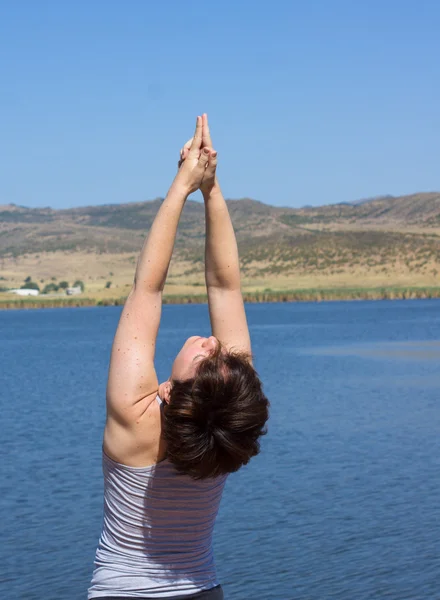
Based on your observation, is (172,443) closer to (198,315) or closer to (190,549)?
(190,549)

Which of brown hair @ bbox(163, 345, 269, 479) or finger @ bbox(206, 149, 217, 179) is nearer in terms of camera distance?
brown hair @ bbox(163, 345, 269, 479)

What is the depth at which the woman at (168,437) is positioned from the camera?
237 centimetres

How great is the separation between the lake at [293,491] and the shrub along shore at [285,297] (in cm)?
5548

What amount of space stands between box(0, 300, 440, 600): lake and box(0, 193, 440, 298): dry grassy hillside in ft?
233

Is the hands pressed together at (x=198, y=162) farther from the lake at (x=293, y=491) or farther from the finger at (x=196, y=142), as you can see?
the lake at (x=293, y=491)

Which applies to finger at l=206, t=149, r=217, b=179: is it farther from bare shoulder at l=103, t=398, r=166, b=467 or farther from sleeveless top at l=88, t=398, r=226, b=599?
sleeveless top at l=88, t=398, r=226, b=599

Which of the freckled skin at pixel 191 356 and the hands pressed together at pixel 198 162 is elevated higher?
the hands pressed together at pixel 198 162

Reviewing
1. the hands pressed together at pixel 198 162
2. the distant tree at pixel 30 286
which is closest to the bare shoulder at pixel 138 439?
the hands pressed together at pixel 198 162

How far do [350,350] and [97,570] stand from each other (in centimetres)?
3860

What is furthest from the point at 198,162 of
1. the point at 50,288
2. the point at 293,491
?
the point at 50,288

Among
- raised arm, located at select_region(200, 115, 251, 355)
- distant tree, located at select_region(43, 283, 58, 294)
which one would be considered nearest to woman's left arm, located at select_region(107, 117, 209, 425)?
raised arm, located at select_region(200, 115, 251, 355)

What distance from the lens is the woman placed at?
2.37 m

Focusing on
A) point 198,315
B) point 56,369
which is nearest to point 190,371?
point 56,369

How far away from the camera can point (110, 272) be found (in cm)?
15012
